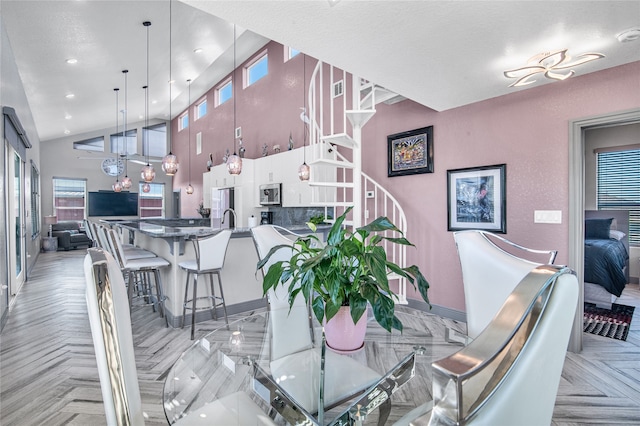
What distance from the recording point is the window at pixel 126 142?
1089 cm

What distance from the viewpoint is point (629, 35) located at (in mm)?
2088

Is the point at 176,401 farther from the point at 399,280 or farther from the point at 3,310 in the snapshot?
the point at 3,310

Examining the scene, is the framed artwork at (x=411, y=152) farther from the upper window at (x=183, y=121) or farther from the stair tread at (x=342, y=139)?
the upper window at (x=183, y=121)

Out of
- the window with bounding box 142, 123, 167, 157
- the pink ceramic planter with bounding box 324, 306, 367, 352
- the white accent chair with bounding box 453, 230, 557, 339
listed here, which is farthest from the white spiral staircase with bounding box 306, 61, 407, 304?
the window with bounding box 142, 123, 167, 157

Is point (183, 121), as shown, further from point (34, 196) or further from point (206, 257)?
point (206, 257)

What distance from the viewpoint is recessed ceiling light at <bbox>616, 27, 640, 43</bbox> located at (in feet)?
6.66

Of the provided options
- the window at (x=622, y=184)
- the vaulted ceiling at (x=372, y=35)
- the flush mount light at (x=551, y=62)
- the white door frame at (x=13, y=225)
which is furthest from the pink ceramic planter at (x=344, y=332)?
the window at (x=622, y=184)

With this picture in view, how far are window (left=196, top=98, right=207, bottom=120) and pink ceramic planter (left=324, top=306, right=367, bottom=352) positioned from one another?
9.91 metres

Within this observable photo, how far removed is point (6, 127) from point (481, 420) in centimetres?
514

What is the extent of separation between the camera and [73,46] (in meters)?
4.32

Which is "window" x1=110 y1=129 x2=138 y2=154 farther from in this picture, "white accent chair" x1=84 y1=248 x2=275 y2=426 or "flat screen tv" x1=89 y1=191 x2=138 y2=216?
"white accent chair" x1=84 y1=248 x2=275 y2=426

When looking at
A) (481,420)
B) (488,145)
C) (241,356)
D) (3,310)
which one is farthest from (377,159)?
(3,310)

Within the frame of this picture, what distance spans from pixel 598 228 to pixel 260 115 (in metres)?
6.67

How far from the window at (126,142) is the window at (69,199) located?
149 cm
